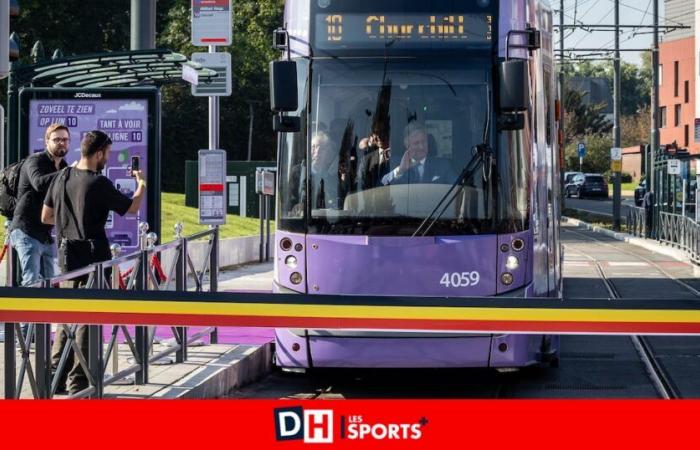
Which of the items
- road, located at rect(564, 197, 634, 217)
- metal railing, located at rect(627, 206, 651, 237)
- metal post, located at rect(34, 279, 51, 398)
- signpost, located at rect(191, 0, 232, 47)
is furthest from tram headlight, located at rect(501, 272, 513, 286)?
road, located at rect(564, 197, 634, 217)

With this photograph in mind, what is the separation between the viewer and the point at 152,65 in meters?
14.0

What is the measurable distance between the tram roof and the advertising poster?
0.36 m

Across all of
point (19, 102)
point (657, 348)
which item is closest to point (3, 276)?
point (19, 102)

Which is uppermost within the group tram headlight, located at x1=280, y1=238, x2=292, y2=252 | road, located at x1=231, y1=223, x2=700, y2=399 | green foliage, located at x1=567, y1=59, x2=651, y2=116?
green foliage, located at x1=567, y1=59, x2=651, y2=116

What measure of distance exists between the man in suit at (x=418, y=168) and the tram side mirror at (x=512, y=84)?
642 mm

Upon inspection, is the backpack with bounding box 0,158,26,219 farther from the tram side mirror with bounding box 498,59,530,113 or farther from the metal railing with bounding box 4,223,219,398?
the tram side mirror with bounding box 498,59,530,113

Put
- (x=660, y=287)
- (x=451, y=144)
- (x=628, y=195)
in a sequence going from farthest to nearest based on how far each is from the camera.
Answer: (x=628, y=195)
(x=660, y=287)
(x=451, y=144)

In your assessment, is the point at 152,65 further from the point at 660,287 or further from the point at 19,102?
the point at 660,287

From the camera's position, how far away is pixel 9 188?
39.1 ft

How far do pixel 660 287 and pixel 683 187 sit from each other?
13867 mm

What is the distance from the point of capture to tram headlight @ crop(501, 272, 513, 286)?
10.5 metres

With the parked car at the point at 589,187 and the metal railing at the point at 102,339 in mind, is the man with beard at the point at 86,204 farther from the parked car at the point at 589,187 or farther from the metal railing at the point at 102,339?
the parked car at the point at 589,187

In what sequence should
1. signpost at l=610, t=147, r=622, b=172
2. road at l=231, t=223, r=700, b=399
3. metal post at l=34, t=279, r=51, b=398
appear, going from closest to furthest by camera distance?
metal post at l=34, t=279, r=51, b=398 → road at l=231, t=223, r=700, b=399 → signpost at l=610, t=147, r=622, b=172

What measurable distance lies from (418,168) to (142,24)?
6.67 metres
